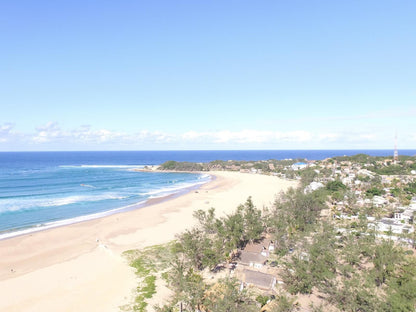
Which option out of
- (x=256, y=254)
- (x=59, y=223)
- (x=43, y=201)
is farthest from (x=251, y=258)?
(x=43, y=201)

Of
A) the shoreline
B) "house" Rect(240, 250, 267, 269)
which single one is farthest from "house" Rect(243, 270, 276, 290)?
the shoreline

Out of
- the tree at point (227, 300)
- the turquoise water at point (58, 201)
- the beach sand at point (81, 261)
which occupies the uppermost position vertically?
the tree at point (227, 300)

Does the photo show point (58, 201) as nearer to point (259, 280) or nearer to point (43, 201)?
point (43, 201)

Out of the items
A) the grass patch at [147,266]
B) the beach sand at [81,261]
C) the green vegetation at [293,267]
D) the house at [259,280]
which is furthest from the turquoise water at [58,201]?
the house at [259,280]

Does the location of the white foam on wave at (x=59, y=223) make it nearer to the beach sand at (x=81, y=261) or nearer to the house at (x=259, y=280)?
the beach sand at (x=81, y=261)

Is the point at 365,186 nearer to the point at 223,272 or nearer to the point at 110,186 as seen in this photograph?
the point at 223,272
